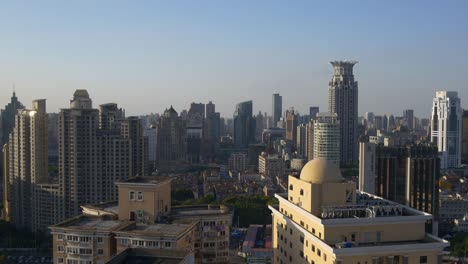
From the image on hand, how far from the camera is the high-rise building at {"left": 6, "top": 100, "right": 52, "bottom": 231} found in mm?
23766

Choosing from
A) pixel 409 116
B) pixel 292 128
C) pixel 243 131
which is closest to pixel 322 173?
pixel 292 128

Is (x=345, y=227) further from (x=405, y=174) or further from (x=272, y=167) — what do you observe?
(x=272, y=167)

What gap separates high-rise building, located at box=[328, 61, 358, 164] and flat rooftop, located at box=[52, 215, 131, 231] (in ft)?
128

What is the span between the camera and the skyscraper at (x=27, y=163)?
23812 mm

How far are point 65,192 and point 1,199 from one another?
32.3 feet

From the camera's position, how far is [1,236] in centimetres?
2252

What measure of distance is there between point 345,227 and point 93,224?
4.76 m

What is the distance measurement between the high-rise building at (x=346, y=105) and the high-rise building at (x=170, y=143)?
14200 mm

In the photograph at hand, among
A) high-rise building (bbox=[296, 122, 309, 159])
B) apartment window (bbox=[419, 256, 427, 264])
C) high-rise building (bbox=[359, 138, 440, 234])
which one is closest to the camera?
apartment window (bbox=[419, 256, 427, 264])

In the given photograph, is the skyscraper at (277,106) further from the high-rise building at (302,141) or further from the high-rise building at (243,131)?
the high-rise building at (302,141)

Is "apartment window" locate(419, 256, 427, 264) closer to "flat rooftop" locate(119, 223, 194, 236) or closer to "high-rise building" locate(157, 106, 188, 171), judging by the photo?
"flat rooftop" locate(119, 223, 194, 236)

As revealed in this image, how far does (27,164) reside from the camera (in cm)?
2400

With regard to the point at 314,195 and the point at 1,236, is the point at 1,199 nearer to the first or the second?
the point at 1,236

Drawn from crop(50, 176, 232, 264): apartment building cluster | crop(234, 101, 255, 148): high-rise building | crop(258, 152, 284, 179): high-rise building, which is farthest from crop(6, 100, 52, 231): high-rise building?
crop(234, 101, 255, 148): high-rise building
